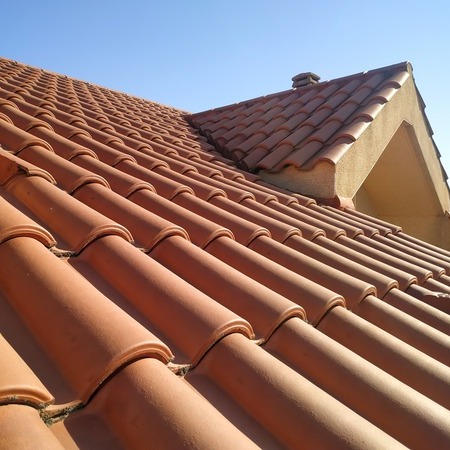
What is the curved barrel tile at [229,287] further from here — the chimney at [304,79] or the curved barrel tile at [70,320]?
the chimney at [304,79]

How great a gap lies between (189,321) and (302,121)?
3.88 m

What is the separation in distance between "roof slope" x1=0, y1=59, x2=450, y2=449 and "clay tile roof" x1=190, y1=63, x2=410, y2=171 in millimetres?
1451

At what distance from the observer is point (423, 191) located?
→ 6504 mm

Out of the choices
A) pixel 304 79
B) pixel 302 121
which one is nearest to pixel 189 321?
pixel 302 121

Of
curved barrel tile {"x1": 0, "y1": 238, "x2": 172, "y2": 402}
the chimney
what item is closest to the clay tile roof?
the chimney

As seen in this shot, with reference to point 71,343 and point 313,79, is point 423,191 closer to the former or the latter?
point 313,79

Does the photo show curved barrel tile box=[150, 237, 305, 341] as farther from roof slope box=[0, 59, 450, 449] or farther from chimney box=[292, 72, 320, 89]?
chimney box=[292, 72, 320, 89]

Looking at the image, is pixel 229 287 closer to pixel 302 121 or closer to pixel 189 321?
pixel 189 321

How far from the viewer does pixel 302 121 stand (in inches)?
187

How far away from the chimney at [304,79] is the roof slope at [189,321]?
489 centimetres

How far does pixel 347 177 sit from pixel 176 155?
1667mm

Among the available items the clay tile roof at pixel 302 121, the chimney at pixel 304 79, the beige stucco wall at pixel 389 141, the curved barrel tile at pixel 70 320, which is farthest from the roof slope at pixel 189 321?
the chimney at pixel 304 79

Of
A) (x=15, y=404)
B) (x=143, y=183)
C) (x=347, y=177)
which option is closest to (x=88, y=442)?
(x=15, y=404)

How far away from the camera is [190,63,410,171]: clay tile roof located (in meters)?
4.13
